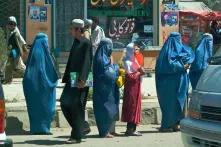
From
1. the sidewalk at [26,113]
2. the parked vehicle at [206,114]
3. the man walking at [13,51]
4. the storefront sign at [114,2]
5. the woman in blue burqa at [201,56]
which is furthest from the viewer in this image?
the storefront sign at [114,2]

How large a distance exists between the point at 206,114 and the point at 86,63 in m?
3.19

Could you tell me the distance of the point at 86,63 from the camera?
995cm

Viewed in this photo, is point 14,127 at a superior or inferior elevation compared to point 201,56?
inferior

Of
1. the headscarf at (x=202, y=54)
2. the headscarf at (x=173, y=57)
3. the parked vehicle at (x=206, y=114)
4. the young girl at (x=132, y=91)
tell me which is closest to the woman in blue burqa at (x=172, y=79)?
the headscarf at (x=173, y=57)

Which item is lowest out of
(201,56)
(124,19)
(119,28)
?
(201,56)

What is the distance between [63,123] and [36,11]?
7.00 metres

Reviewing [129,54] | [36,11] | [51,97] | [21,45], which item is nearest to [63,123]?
[51,97]

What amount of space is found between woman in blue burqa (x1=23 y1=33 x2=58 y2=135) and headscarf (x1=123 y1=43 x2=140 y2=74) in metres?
1.18

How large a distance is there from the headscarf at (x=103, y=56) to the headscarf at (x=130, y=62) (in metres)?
0.44

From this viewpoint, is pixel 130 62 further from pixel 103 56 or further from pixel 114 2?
pixel 114 2

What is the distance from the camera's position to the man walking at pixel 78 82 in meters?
9.96

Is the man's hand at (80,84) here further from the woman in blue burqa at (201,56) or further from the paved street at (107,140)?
the woman in blue burqa at (201,56)

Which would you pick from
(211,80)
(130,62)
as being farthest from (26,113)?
(211,80)

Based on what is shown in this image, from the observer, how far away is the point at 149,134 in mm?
11102
